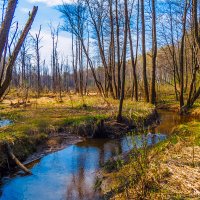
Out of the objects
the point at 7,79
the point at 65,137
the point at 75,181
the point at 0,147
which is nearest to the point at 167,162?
the point at 75,181

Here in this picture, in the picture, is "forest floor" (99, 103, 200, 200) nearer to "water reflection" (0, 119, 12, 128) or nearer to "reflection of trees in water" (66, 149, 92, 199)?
"reflection of trees in water" (66, 149, 92, 199)

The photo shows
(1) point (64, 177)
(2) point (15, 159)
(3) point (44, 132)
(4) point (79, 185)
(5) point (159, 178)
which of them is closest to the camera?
(5) point (159, 178)

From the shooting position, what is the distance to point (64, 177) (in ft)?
24.2

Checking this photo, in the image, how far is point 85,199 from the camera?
19.5 ft

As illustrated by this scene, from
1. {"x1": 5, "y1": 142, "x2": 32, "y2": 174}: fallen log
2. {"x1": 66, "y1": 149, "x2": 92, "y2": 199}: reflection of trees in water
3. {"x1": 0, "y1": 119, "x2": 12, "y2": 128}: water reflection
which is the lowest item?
{"x1": 66, "y1": 149, "x2": 92, "y2": 199}: reflection of trees in water

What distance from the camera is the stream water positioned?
6.30m

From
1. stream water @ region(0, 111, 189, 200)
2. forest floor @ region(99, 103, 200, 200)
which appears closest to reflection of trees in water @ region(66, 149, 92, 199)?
stream water @ region(0, 111, 189, 200)

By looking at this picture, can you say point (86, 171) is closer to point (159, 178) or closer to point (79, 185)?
point (79, 185)

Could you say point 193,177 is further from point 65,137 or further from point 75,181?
point 65,137

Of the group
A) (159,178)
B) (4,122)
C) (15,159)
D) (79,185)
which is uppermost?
(4,122)

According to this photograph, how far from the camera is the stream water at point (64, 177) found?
6.30m

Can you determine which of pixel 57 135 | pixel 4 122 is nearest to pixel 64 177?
pixel 57 135

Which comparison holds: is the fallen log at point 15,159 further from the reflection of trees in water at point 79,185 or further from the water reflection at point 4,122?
the water reflection at point 4,122

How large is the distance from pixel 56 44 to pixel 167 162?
42186mm
